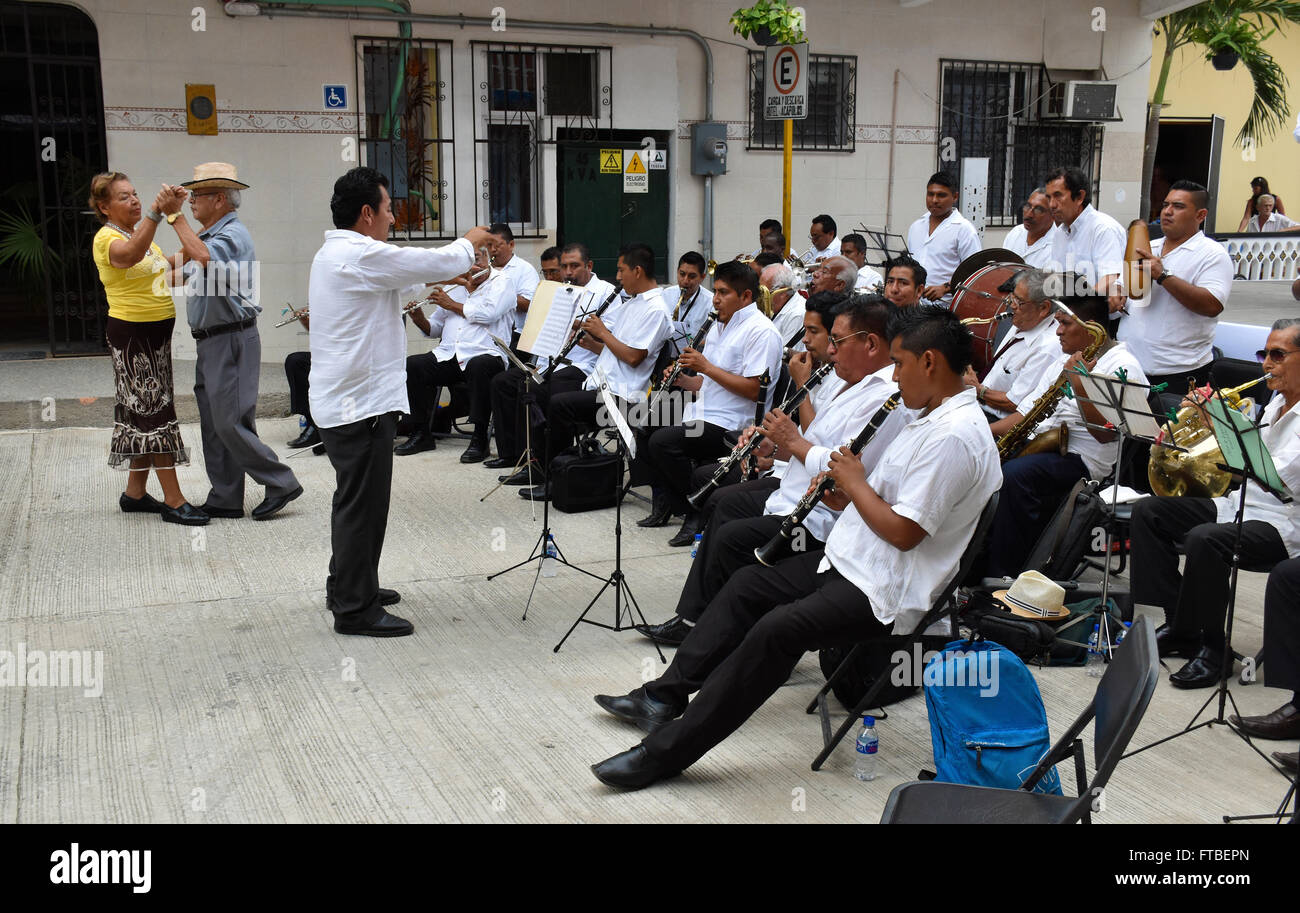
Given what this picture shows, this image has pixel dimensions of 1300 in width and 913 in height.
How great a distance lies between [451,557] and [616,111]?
708 centimetres

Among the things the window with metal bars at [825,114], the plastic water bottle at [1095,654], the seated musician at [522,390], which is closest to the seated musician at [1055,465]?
the plastic water bottle at [1095,654]

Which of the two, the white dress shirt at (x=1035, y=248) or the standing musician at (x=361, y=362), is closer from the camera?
the standing musician at (x=361, y=362)

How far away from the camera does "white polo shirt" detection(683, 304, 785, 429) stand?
20.4ft

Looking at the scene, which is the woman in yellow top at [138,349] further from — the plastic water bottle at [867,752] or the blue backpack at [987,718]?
the blue backpack at [987,718]

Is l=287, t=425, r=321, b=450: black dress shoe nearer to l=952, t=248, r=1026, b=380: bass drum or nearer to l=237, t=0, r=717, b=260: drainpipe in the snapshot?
l=237, t=0, r=717, b=260: drainpipe

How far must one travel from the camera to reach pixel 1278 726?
13.3ft

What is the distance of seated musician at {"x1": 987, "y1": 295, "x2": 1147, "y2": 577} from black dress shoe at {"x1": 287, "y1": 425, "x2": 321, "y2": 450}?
205 inches

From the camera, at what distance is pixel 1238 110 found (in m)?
17.8

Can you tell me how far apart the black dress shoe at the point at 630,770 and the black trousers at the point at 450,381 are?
474 centimetres

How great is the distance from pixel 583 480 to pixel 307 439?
2733 millimetres

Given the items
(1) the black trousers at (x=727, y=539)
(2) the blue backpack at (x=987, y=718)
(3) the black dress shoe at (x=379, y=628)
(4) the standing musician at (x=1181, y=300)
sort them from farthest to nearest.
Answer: (4) the standing musician at (x=1181, y=300) < (3) the black dress shoe at (x=379, y=628) < (1) the black trousers at (x=727, y=539) < (2) the blue backpack at (x=987, y=718)

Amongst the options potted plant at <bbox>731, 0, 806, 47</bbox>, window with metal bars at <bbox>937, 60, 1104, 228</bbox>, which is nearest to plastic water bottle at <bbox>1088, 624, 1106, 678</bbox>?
potted plant at <bbox>731, 0, 806, 47</bbox>

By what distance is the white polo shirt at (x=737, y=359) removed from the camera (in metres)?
6.23
